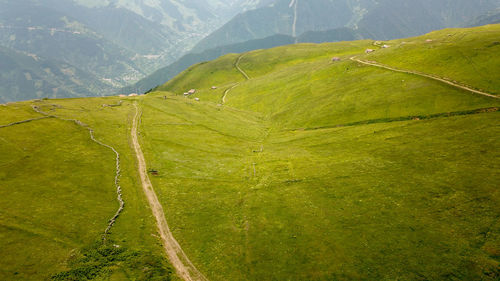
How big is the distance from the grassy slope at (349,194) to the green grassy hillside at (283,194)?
189 mm

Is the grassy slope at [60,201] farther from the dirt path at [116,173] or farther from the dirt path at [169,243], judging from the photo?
the dirt path at [169,243]

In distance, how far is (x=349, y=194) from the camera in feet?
128

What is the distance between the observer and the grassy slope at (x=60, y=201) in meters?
27.1

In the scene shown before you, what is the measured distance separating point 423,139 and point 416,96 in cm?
2573

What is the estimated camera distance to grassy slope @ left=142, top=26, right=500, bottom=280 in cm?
2825

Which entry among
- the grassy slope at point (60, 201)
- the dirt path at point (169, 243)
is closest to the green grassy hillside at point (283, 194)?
the grassy slope at point (60, 201)

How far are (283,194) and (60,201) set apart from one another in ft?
113

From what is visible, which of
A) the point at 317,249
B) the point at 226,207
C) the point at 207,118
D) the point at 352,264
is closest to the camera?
the point at 352,264

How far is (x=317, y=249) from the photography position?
3056 centimetres

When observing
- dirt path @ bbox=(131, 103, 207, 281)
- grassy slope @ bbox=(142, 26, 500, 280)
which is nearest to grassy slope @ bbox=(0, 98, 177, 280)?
dirt path @ bbox=(131, 103, 207, 281)

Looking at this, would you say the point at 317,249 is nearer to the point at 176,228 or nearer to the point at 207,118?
the point at 176,228

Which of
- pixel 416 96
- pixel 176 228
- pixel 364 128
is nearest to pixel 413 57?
pixel 416 96

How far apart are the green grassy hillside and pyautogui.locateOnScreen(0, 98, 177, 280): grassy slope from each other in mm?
180

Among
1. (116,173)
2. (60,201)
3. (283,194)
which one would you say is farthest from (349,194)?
(60,201)
